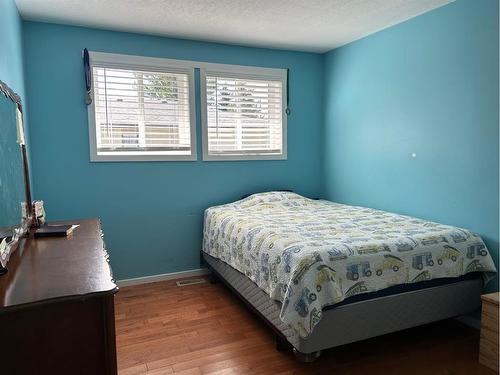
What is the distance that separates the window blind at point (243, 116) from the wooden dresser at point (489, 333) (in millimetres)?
2435

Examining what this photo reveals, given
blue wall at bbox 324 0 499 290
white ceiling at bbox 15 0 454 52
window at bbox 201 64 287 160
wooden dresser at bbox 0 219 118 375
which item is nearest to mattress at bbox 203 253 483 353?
blue wall at bbox 324 0 499 290

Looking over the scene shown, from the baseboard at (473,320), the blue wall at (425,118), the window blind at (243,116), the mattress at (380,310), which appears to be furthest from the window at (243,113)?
the baseboard at (473,320)

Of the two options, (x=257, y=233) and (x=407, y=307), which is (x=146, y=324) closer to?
(x=257, y=233)

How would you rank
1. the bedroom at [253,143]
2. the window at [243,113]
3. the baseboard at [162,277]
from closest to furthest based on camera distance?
the bedroom at [253,143] → the baseboard at [162,277] → the window at [243,113]

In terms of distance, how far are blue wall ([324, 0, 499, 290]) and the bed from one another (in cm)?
32

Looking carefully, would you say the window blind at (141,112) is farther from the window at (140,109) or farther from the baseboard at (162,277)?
the baseboard at (162,277)

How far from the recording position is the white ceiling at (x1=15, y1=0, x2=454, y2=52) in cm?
268

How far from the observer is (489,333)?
2.07 m

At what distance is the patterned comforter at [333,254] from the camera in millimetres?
1885

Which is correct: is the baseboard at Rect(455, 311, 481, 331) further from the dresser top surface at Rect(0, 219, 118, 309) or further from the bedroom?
the dresser top surface at Rect(0, 219, 118, 309)

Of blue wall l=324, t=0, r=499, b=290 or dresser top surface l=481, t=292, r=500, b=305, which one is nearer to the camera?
dresser top surface l=481, t=292, r=500, b=305

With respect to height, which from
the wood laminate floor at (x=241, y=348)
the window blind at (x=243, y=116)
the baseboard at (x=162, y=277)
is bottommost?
the wood laminate floor at (x=241, y=348)

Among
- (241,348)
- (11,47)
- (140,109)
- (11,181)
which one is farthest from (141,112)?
(241,348)

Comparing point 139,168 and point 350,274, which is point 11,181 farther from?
point 350,274
